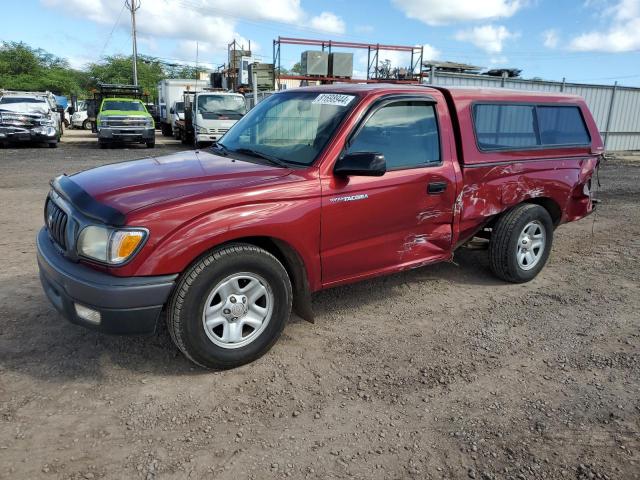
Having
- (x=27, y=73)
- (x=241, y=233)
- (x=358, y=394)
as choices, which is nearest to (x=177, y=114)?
(x=241, y=233)

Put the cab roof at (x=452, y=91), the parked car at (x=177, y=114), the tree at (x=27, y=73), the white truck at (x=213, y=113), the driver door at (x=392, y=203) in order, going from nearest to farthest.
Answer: the driver door at (x=392, y=203), the cab roof at (x=452, y=91), the white truck at (x=213, y=113), the parked car at (x=177, y=114), the tree at (x=27, y=73)

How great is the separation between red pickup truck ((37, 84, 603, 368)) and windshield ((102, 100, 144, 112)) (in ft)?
56.0

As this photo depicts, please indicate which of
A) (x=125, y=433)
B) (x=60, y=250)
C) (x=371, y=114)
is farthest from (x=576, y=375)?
(x=60, y=250)

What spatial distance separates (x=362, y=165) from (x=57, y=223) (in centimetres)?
203

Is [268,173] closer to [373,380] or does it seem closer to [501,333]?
[373,380]

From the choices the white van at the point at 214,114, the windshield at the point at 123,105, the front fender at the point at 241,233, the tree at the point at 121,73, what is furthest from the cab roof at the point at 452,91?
the tree at the point at 121,73

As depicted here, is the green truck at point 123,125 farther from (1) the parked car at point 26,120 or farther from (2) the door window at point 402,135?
(2) the door window at point 402,135

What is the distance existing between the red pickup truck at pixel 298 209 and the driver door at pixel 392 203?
11mm

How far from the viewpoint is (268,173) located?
11.2ft

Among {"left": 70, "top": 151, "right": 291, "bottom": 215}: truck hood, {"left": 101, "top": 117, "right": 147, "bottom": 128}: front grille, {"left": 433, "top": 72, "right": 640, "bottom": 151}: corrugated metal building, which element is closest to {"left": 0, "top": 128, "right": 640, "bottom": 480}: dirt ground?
{"left": 70, "top": 151, "right": 291, "bottom": 215}: truck hood

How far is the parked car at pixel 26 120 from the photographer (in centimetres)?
1750

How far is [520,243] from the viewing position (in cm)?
490

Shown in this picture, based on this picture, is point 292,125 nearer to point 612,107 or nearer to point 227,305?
point 227,305

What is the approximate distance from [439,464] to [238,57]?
25515mm
